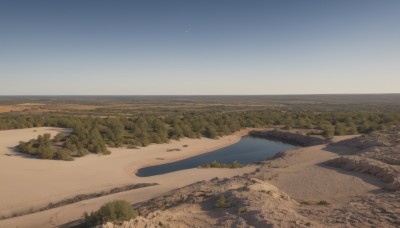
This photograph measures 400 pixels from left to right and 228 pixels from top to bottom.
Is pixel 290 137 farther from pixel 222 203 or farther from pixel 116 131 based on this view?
pixel 222 203

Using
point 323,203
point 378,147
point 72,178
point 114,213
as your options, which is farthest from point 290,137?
point 114,213

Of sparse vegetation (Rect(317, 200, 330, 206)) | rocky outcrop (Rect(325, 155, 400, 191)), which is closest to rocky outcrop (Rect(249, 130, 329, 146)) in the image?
rocky outcrop (Rect(325, 155, 400, 191))

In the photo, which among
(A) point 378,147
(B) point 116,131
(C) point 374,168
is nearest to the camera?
(C) point 374,168

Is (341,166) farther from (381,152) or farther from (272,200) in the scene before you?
(272,200)

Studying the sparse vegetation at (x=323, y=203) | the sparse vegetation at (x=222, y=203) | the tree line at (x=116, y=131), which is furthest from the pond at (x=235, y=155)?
the sparse vegetation at (x=323, y=203)

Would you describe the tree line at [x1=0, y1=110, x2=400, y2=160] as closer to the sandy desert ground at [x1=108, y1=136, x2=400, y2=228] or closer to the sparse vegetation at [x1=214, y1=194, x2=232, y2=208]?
the sandy desert ground at [x1=108, y1=136, x2=400, y2=228]

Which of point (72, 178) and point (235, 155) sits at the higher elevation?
point (72, 178)

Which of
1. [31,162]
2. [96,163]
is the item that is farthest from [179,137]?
[31,162]
